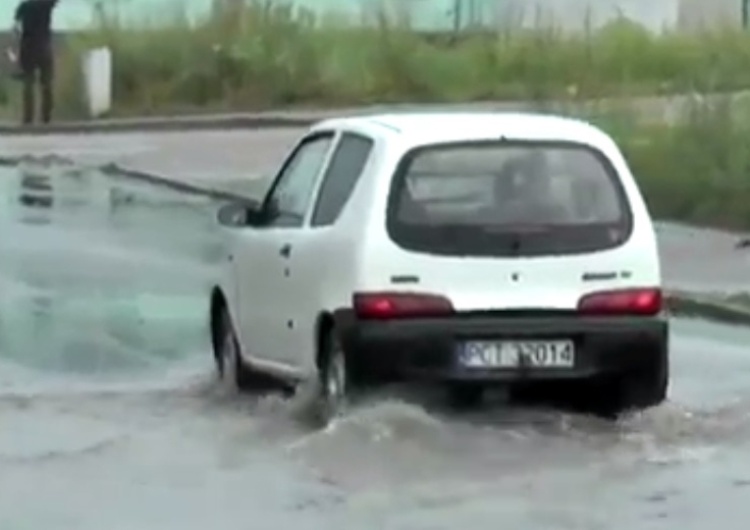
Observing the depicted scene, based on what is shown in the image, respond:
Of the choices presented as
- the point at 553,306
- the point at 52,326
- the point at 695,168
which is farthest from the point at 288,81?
the point at 553,306

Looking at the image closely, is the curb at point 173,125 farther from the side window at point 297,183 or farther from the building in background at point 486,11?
the side window at point 297,183

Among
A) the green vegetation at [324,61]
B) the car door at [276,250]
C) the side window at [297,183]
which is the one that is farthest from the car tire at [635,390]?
the green vegetation at [324,61]

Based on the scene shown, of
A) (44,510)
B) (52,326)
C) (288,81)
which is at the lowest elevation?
(288,81)

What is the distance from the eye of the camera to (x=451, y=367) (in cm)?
1350

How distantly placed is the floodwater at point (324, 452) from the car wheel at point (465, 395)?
0.06 m

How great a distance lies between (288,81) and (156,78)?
213 centimetres

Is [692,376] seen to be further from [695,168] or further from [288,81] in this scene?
[288,81]

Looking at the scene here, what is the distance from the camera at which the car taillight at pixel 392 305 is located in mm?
13508

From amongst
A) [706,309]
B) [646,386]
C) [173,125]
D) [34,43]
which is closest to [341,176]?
[646,386]

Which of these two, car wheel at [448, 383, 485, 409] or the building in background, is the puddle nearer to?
car wheel at [448, 383, 485, 409]

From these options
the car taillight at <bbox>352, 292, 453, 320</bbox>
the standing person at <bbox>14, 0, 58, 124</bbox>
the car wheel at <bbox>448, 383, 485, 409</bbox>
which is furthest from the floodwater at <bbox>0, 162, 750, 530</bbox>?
the standing person at <bbox>14, 0, 58, 124</bbox>

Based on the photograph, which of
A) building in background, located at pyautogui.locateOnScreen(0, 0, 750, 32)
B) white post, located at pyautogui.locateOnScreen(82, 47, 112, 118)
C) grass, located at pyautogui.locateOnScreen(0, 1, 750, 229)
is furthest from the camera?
building in background, located at pyautogui.locateOnScreen(0, 0, 750, 32)

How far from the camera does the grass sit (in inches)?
1791

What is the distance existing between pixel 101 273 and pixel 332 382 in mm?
9801
